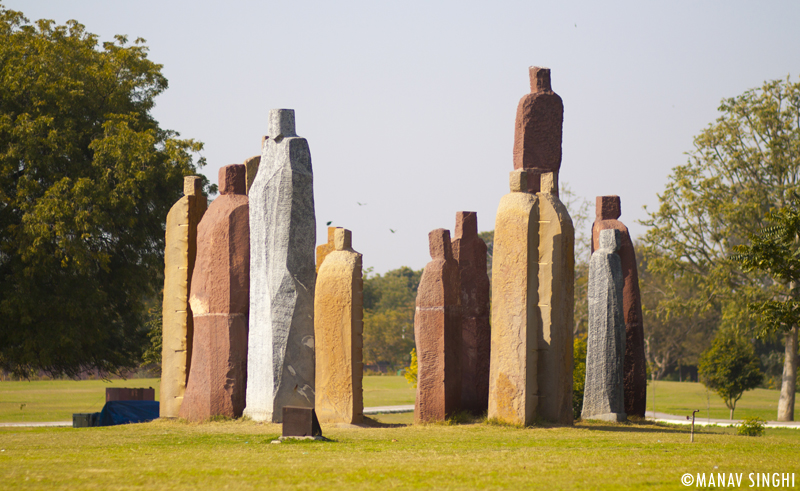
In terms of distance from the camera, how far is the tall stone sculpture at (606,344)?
14086 millimetres

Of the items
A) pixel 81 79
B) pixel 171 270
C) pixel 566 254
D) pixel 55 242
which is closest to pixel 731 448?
pixel 566 254

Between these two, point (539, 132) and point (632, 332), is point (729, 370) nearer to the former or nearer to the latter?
point (632, 332)

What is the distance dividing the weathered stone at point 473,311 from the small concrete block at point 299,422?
4.80 meters

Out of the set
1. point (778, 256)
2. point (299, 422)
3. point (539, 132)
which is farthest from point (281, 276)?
point (778, 256)

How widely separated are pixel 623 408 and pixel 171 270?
803 cm

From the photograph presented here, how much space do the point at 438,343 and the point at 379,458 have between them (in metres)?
4.78

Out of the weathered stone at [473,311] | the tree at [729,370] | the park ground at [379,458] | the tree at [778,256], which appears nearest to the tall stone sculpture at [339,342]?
the park ground at [379,458]

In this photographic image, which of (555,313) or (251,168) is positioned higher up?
(251,168)

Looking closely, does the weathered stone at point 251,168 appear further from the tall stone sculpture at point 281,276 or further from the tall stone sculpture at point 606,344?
the tall stone sculpture at point 606,344

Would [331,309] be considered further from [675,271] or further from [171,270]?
[675,271]

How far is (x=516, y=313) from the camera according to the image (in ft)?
38.9

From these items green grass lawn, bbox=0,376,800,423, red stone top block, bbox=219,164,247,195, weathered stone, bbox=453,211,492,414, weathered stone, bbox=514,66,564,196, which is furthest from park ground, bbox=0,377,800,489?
green grass lawn, bbox=0,376,800,423

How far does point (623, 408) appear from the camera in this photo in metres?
14.2

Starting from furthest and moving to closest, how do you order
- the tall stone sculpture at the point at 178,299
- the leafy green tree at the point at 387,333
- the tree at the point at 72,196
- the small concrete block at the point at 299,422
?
the leafy green tree at the point at 387,333
the tree at the point at 72,196
the tall stone sculpture at the point at 178,299
the small concrete block at the point at 299,422
